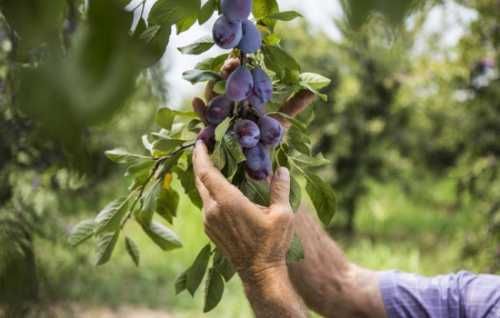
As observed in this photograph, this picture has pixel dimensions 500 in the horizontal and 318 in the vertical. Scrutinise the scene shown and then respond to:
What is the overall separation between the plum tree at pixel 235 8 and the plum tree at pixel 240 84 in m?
0.10

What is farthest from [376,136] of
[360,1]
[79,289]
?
[360,1]

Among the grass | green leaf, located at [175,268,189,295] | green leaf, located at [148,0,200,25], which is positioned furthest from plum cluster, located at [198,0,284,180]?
the grass

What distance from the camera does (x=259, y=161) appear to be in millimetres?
811

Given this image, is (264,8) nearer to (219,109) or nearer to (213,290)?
(219,109)

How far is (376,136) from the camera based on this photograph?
534cm

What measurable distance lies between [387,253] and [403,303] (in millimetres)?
3144

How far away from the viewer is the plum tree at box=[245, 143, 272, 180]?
0.81 metres

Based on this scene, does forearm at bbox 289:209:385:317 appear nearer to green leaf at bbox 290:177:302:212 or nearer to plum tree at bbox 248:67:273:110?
green leaf at bbox 290:177:302:212

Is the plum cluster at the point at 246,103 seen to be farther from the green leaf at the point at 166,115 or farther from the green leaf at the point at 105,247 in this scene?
the green leaf at the point at 105,247

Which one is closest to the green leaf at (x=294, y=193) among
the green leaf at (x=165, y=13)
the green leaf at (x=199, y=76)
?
the green leaf at (x=199, y=76)

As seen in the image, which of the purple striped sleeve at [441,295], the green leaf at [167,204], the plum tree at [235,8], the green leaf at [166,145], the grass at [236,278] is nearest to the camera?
the plum tree at [235,8]

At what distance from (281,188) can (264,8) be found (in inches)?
10.0

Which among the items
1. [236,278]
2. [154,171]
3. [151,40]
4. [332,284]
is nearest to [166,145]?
[154,171]

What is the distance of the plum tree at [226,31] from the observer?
2.28 feet
